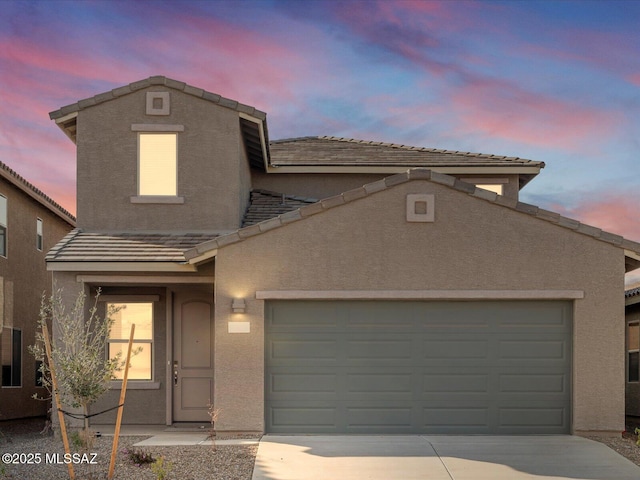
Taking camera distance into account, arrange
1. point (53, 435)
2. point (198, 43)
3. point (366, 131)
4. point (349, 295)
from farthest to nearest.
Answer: point (366, 131), point (198, 43), point (53, 435), point (349, 295)

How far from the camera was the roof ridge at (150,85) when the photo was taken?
1408 centimetres

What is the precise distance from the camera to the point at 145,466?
396 inches

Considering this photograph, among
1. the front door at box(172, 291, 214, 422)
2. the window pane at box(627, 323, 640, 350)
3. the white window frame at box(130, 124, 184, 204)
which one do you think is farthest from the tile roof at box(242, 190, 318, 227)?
the window pane at box(627, 323, 640, 350)

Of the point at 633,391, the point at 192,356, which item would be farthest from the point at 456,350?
the point at 633,391

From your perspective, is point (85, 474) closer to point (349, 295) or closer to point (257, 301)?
point (257, 301)

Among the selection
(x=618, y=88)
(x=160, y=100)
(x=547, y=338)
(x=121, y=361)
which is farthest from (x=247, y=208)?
(x=618, y=88)

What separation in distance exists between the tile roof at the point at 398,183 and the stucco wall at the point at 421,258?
0.34 ft

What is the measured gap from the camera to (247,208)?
628 inches

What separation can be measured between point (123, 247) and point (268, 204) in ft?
13.0

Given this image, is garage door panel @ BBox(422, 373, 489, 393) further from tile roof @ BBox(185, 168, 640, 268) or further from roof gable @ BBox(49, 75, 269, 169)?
roof gable @ BBox(49, 75, 269, 169)

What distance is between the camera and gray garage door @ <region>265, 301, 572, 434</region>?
39.3 feet

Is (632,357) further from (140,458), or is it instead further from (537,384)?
(140,458)

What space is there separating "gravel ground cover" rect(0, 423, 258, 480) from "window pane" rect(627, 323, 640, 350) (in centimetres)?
1030

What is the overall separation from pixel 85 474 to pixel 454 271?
6363 mm
